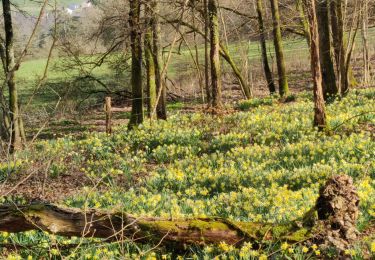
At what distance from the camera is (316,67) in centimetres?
957

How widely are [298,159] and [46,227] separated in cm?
484

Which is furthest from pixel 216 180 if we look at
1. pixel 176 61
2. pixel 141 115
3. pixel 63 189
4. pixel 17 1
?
pixel 176 61

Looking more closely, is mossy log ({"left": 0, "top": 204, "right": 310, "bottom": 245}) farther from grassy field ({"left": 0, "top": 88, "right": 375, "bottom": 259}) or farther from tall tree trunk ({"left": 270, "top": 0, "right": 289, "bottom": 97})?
tall tree trunk ({"left": 270, "top": 0, "right": 289, "bottom": 97})

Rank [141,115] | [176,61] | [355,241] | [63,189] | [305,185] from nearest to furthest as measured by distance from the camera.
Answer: [355,241] < [305,185] < [63,189] < [141,115] < [176,61]

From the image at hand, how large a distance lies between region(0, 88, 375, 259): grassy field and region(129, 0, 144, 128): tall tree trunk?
1446 mm

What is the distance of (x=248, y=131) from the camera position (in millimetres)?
11125

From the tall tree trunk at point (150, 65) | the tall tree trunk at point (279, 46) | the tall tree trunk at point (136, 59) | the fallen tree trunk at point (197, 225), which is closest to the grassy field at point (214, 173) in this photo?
the fallen tree trunk at point (197, 225)

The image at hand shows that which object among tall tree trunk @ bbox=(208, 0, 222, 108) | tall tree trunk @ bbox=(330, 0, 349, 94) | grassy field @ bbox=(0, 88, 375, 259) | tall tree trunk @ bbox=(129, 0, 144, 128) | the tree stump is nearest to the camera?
the tree stump

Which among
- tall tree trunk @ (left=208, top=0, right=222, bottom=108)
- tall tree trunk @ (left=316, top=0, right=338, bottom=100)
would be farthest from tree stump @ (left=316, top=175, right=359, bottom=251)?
tall tree trunk @ (left=208, top=0, right=222, bottom=108)

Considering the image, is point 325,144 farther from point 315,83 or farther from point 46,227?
point 46,227

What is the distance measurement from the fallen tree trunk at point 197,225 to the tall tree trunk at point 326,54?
385 inches

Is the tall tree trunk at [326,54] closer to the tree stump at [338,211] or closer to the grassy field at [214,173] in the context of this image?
the grassy field at [214,173]

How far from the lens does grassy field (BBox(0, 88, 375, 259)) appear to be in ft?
15.1

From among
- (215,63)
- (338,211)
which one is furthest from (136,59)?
(338,211)
